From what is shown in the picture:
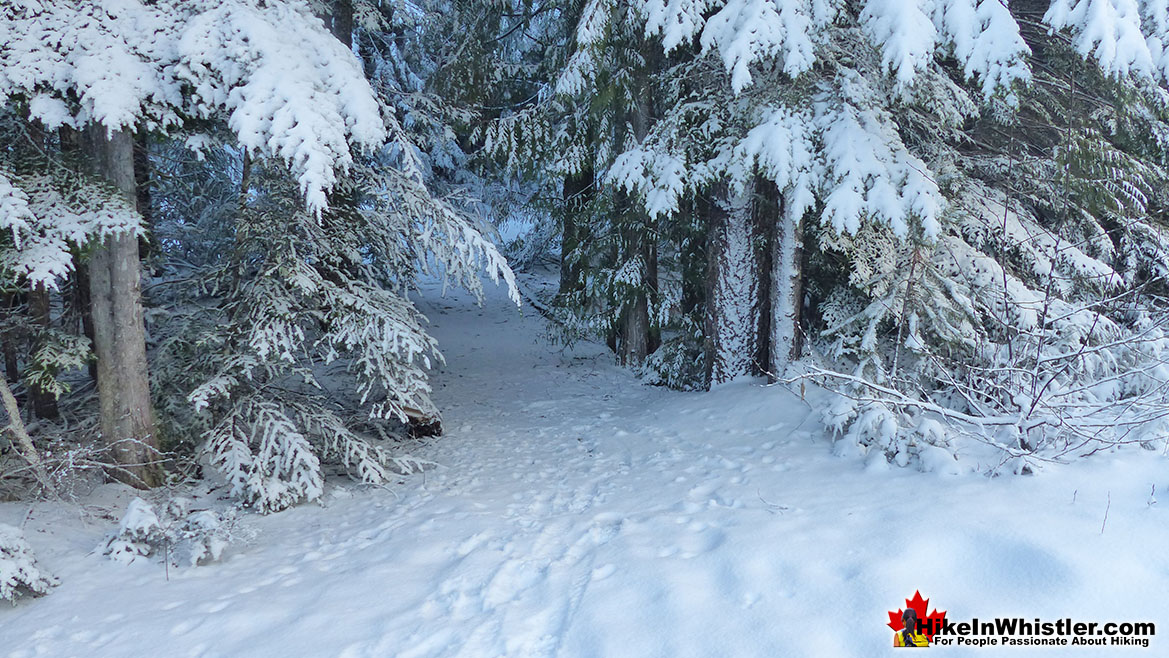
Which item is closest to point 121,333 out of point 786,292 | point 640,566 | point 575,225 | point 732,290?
point 640,566

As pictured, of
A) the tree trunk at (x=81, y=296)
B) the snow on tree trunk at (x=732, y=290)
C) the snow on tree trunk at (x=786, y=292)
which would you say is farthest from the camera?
the snow on tree trunk at (x=732, y=290)

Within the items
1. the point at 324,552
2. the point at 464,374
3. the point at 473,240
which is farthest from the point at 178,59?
the point at 464,374

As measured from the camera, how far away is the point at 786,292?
8.12 meters

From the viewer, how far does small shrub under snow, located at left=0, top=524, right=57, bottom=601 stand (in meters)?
3.99

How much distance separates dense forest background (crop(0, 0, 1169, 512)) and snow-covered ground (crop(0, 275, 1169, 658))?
0.51m

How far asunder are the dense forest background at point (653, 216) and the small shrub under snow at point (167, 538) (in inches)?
27.0

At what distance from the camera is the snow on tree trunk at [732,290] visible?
337 inches

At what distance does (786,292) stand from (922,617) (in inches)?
208

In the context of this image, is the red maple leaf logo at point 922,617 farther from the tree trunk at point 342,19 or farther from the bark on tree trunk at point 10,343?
the tree trunk at point 342,19

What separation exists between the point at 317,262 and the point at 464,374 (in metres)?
6.31

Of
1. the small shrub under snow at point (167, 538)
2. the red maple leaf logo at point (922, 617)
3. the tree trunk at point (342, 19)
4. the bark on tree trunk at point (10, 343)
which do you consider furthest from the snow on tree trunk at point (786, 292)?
the bark on tree trunk at point (10, 343)

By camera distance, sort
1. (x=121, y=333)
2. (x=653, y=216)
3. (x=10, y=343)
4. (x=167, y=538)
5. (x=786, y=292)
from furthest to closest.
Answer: (x=786, y=292)
(x=653, y=216)
(x=10, y=343)
(x=121, y=333)
(x=167, y=538)

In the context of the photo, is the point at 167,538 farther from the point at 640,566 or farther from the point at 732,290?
the point at 732,290

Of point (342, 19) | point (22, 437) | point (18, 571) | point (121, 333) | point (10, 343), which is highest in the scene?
point (342, 19)
